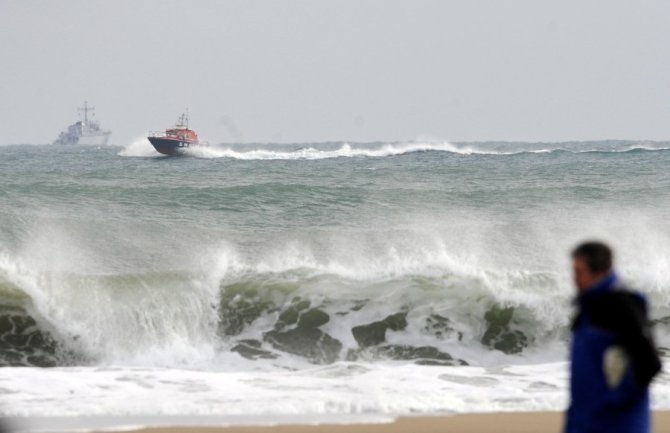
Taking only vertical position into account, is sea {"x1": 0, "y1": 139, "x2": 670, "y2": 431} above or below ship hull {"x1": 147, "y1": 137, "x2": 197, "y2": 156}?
below

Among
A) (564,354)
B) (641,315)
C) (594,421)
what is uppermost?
(641,315)

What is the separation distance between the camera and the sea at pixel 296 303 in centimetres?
816

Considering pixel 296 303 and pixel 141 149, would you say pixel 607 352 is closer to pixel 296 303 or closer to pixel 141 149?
pixel 296 303

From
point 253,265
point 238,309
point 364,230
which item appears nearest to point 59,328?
point 238,309

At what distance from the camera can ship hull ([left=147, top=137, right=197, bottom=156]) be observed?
59.5m

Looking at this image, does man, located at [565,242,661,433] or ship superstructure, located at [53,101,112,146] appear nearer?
man, located at [565,242,661,433]

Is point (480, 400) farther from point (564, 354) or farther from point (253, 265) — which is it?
point (253, 265)

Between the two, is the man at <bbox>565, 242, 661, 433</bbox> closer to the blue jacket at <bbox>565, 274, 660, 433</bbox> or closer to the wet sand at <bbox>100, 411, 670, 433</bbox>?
the blue jacket at <bbox>565, 274, 660, 433</bbox>

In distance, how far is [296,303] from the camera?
1233cm

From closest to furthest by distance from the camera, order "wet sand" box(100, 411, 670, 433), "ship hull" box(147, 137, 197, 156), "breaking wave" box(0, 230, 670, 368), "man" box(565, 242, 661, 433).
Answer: "man" box(565, 242, 661, 433) < "wet sand" box(100, 411, 670, 433) < "breaking wave" box(0, 230, 670, 368) < "ship hull" box(147, 137, 197, 156)

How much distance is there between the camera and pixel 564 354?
1081 centimetres

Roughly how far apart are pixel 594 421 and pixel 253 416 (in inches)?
156

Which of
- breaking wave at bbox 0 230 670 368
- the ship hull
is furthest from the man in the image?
the ship hull

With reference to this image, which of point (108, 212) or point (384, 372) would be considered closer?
point (384, 372)
